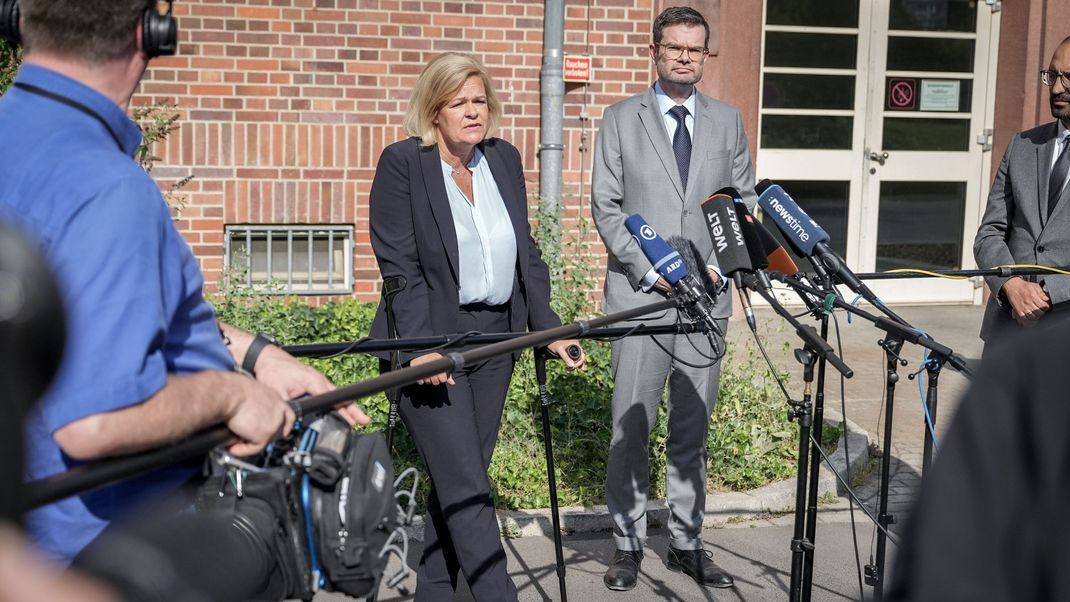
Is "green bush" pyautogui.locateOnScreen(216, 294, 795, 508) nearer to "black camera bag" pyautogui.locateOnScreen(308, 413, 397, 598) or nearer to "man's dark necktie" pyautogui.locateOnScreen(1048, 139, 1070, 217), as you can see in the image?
"man's dark necktie" pyautogui.locateOnScreen(1048, 139, 1070, 217)

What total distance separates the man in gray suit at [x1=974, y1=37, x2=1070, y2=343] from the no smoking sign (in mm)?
5114

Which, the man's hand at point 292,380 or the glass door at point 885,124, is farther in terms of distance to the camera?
the glass door at point 885,124

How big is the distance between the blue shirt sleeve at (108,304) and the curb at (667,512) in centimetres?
352

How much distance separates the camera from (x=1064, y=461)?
109 centimetres

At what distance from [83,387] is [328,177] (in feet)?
21.5

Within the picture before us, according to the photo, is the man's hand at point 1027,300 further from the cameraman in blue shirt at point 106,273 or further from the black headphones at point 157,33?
the black headphones at point 157,33

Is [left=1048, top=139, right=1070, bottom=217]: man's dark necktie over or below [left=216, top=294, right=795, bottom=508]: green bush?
over

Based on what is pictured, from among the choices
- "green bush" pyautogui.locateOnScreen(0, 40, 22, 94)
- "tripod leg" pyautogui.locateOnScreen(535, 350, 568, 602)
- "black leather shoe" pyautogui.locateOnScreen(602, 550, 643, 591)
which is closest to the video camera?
"tripod leg" pyautogui.locateOnScreen(535, 350, 568, 602)

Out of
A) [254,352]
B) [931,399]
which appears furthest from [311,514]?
[931,399]

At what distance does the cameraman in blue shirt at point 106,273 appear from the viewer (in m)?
1.88

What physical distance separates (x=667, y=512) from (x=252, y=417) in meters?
3.79

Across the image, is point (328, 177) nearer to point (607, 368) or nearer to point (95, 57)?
point (607, 368)

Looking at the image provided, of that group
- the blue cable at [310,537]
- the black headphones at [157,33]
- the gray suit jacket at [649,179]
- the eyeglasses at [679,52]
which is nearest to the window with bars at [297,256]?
the gray suit jacket at [649,179]

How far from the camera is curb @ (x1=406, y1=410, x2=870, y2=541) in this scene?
17.9 feet
